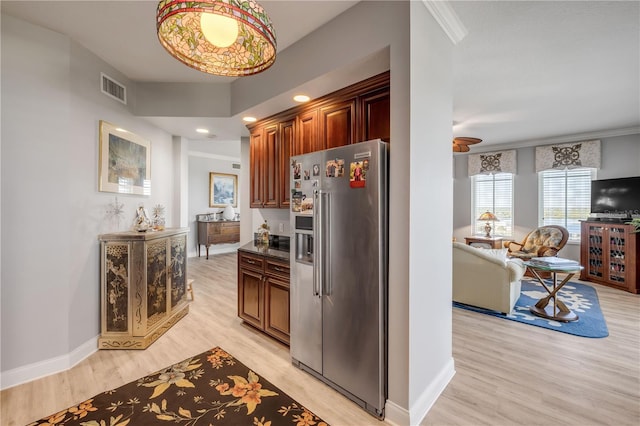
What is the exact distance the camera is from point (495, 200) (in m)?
6.96

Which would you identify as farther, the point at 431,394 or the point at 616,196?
the point at 616,196

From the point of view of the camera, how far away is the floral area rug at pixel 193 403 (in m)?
1.91

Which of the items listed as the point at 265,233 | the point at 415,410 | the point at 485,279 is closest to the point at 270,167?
the point at 265,233

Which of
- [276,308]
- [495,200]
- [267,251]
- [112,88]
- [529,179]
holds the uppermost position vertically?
[112,88]

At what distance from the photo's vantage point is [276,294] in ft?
9.33

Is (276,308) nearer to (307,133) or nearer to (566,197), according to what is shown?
(307,133)

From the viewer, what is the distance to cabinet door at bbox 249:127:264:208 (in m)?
3.56

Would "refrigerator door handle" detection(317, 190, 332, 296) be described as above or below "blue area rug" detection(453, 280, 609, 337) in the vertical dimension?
above

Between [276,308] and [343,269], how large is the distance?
113cm

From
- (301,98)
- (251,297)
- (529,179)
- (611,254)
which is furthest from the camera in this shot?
(529,179)

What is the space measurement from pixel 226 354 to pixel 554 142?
740 cm

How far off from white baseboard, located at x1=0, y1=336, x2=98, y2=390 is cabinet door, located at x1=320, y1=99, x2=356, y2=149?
3039mm

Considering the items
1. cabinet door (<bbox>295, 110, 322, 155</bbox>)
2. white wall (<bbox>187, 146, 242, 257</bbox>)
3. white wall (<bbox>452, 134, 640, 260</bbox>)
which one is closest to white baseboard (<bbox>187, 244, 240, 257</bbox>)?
white wall (<bbox>187, 146, 242, 257</bbox>)

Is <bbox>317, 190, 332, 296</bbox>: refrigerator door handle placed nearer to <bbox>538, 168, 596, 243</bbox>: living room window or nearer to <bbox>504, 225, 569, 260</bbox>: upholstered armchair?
<bbox>504, 225, 569, 260</bbox>: upholstered armchair
